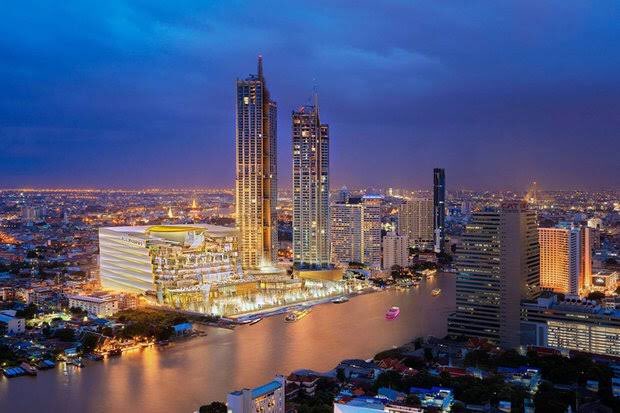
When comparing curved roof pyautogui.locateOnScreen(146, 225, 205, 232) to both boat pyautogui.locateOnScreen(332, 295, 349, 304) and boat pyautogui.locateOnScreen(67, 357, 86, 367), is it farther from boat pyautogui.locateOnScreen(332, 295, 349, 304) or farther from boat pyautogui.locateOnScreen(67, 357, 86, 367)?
boat pyautogui.locateOnScreen(67, 357, 86, 367)

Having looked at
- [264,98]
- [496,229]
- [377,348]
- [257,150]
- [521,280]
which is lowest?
[377,348]

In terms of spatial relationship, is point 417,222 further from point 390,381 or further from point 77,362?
point 390,381

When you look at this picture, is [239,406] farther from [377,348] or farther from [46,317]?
[46,317]

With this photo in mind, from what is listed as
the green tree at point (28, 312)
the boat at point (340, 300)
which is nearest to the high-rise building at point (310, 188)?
the boat at point (340, 300)

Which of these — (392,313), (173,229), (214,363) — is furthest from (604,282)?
(214,363)

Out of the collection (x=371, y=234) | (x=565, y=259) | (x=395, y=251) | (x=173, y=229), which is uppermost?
(x=173, y=229)

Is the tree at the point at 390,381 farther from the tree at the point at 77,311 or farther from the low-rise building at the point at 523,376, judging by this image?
the tree at the point at 77,311

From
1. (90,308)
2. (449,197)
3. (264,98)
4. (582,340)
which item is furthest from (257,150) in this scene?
(449,197)
